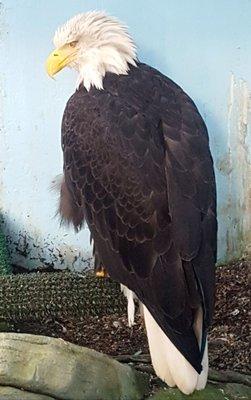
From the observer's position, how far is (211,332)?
3.94 m

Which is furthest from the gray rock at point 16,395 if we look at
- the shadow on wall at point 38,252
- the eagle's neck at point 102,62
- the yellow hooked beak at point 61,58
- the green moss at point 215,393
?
the shadow on wall at point 38,252

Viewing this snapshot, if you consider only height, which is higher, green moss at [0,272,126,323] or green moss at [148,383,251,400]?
green moss at [0,272,126,323]

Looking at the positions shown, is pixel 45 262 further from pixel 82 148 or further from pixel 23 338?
pixel 23 338

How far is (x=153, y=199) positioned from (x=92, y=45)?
35.0 inches

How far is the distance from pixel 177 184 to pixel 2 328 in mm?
1140

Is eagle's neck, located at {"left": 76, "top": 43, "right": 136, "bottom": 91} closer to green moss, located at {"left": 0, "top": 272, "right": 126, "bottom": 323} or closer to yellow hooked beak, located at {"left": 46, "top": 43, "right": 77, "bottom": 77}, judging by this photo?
yellow hooked beak, located at {"left": 46, "top": 43, "right": 77, "bottom": 77}

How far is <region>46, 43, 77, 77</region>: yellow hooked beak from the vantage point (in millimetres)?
3721

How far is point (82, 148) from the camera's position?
11.0 ft

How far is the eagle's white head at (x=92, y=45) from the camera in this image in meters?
3.68

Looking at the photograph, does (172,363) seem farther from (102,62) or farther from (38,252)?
(38,252)

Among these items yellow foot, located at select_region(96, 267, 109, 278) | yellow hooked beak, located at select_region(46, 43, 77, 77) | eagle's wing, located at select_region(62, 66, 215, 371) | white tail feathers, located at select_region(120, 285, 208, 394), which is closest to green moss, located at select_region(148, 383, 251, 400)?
white tail feathers, located at select_region(120, 285, 208, 394)

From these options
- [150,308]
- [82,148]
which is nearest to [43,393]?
[150,308]

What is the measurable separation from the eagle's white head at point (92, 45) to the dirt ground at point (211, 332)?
42.7 inches

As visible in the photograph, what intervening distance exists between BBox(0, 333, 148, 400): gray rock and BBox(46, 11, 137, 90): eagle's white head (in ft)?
3.91
